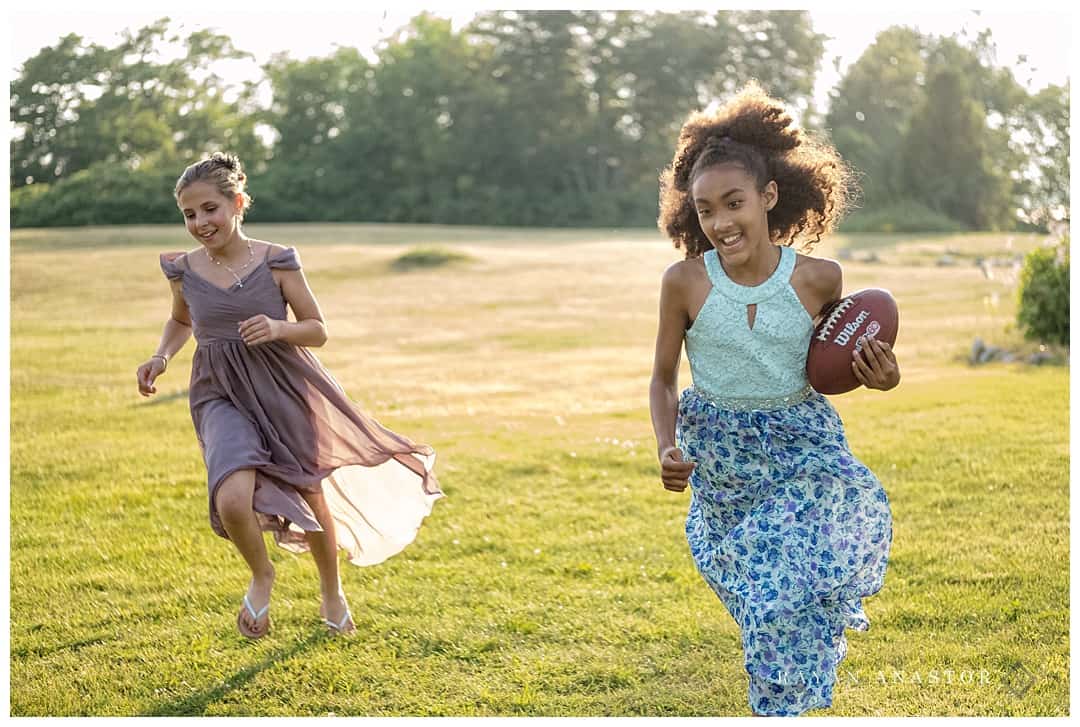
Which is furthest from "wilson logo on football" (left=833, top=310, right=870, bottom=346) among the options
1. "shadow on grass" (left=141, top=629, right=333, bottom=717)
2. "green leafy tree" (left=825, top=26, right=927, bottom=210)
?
"green leafy tree" (left=825, top=26, right=927, bottom=210)

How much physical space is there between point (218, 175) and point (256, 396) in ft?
2.61

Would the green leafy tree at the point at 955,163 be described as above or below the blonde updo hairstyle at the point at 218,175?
above

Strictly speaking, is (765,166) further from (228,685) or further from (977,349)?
(977,349)

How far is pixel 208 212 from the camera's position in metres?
4.38

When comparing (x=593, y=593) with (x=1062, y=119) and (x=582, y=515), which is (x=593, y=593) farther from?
(x=1062, y=119)

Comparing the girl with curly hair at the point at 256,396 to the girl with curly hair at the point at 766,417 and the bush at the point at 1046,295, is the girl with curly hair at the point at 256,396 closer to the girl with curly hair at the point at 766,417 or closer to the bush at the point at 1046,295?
the girl with curly hair at the point at 766,417

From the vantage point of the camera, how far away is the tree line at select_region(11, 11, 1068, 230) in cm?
3397

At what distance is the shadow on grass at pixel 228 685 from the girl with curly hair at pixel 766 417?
64.4 inches

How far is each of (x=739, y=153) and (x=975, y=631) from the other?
7.23 feet

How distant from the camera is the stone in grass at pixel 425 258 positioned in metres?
22.1

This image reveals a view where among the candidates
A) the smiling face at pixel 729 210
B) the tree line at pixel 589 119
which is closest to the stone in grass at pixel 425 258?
the tree line at pixel 589 119

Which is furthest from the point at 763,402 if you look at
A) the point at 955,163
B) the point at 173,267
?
the point at 955,163

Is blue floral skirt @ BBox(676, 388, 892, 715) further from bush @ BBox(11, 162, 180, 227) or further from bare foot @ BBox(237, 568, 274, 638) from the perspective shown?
bush @ BBox(11, 162, 180, 227)

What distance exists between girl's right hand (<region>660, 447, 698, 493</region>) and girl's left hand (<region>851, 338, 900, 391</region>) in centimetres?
59
